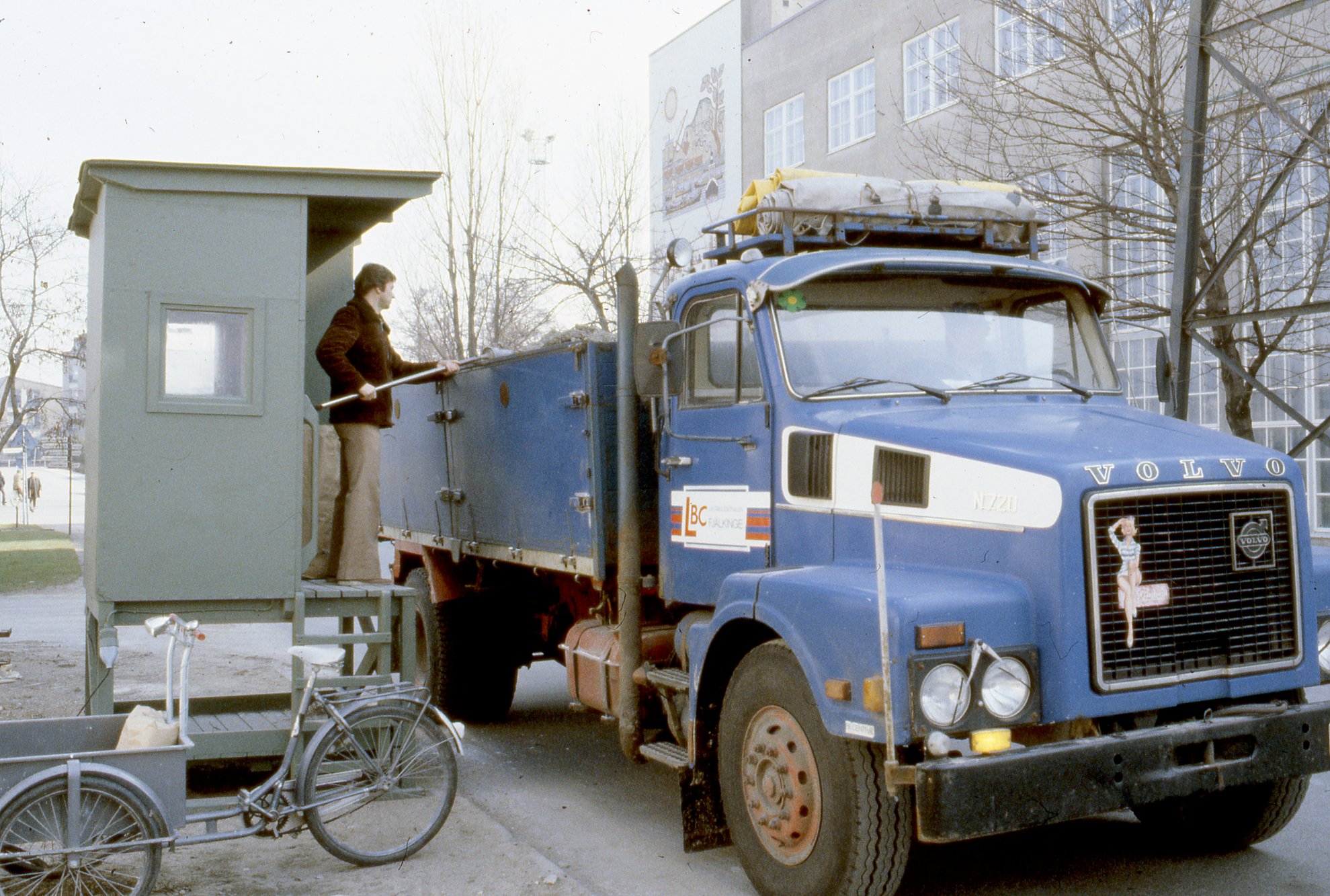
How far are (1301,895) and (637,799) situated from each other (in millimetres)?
3377

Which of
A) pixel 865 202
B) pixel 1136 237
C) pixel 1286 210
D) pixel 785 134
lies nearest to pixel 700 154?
pixel 785 134

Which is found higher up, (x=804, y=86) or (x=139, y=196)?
(x=804, y=86)

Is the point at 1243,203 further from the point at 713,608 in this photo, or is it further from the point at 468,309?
the point at 468,309

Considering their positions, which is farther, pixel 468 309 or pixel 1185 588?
pixel 468 309

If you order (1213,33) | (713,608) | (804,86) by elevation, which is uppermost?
(804,86)

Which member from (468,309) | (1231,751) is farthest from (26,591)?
(1231,751)

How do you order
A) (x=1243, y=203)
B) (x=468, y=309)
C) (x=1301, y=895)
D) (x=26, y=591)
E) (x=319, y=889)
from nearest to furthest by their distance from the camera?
(x=1301, y=895)
(x=319, y=889)
(x=1243, y=203)
(x=26, y=591)
(x=468, y=309)

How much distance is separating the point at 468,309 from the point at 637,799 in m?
14.6

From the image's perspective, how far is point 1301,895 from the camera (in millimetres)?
5336

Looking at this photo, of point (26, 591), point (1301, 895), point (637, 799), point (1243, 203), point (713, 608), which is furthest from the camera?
point (26, 591)

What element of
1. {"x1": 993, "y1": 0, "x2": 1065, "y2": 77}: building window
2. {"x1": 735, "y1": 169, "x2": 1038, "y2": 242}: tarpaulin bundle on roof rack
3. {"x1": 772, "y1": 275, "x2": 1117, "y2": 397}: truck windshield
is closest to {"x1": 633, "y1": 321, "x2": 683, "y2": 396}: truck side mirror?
{"x1": 772, "y1": 275, "x2": 1117, "y2": 397}: truck windshield

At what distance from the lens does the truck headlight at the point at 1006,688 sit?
15.1ft

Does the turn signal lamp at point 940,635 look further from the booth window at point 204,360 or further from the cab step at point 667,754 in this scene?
the booth window at point 204,360

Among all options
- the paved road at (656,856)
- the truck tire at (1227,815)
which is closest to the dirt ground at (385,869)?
the paved road at (656,856)
